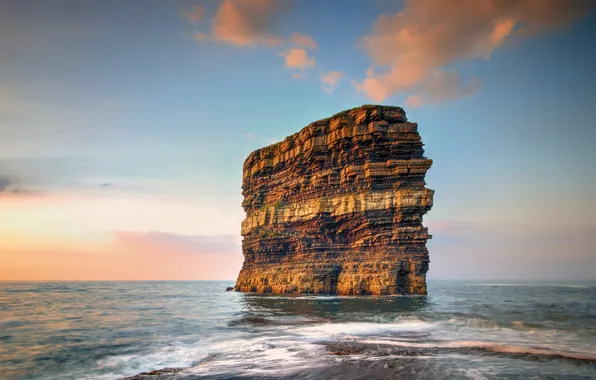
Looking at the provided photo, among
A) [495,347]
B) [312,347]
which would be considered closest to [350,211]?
[495,347]

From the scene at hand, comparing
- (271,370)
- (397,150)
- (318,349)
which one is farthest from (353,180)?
(271,370)

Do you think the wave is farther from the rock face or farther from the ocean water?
the rock face

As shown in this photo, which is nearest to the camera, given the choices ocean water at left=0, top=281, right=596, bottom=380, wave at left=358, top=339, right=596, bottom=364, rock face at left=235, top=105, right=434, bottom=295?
ocean water at left=0, top=281, right=596, bottom=380

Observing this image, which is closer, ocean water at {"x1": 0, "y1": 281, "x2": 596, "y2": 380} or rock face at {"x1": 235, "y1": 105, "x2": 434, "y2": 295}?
ocean water at {"x1": 0, "y1": 281, "x2": 596, "y2": 380}

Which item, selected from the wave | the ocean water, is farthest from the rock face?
the wave

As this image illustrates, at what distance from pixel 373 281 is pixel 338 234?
7222mm

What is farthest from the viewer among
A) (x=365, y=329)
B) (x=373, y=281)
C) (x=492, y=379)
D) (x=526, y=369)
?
(x=373, y=281)

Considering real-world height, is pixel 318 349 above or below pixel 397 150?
below

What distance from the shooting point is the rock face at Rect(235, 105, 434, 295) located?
128 ft

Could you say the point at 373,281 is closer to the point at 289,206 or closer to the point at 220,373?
the point at 289,206

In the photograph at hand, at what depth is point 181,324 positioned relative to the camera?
23406 millimetres

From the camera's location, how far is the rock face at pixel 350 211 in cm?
3897

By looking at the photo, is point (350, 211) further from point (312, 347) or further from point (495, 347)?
point (312, 347)

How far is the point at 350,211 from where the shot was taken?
4172 cm
